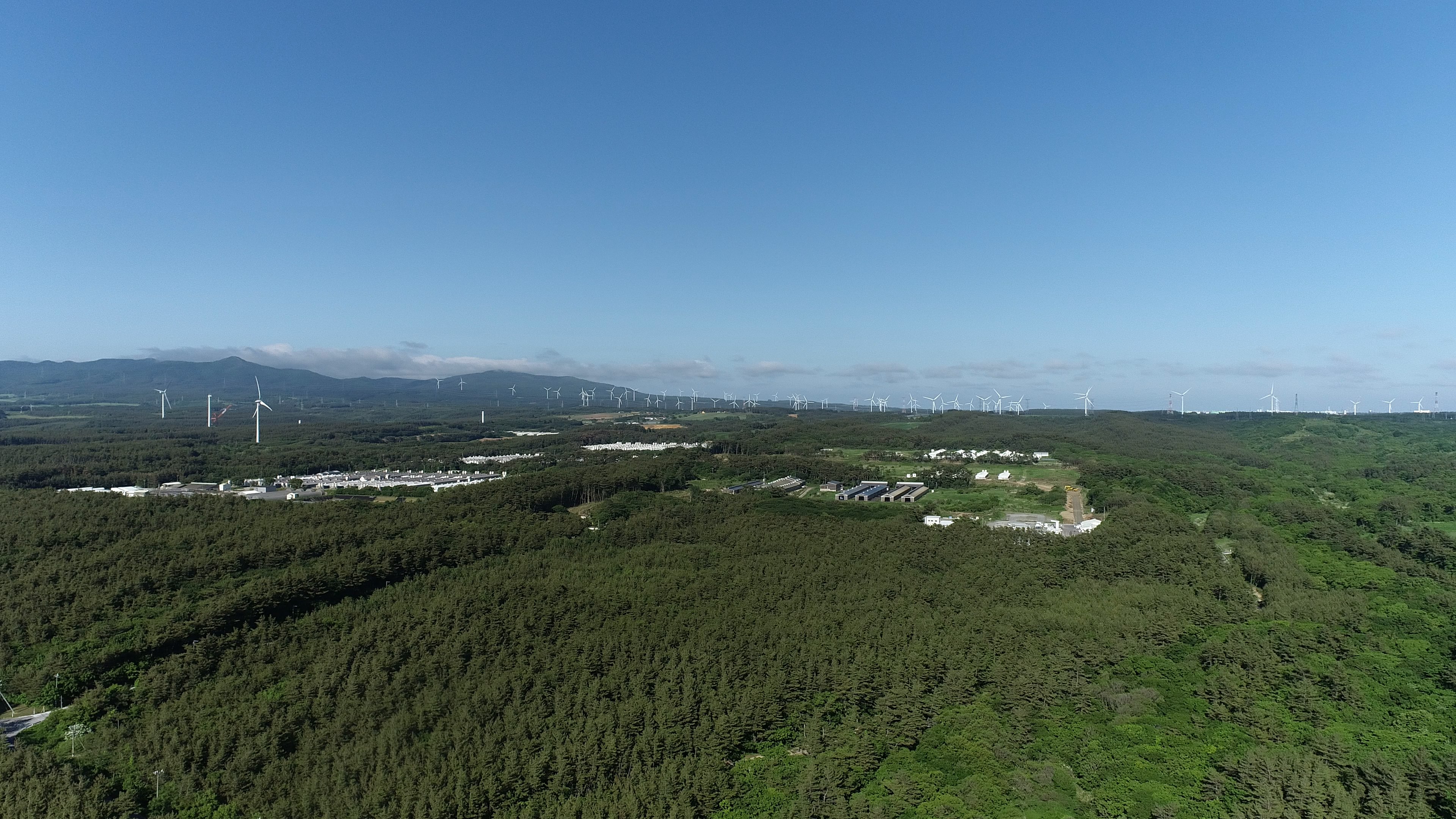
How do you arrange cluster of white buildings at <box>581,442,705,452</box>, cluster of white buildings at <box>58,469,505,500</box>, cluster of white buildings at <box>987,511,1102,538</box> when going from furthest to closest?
cluster of white buildings at <box>581,442,705,452</box>, cluster of white buildings at <box>58,469,505,500</box>, cluster of white buildings at <box>987,511,1102,538</box>

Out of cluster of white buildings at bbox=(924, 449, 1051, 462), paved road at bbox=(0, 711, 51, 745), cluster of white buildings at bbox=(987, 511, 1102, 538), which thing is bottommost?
paved road at bbox=(0, 711, 51, 745)

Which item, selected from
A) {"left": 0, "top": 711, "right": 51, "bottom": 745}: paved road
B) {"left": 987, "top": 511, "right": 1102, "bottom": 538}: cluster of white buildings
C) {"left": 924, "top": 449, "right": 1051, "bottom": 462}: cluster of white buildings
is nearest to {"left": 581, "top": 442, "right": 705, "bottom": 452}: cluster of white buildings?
{"left": 924, "top": 449, "right": 1051, "bottom": 462}: cluster of white buildings

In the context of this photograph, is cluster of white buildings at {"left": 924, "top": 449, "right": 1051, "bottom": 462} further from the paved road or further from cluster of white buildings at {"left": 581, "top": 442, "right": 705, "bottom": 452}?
the paved road

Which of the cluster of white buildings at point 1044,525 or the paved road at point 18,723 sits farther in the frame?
the cluster of white buildings at point 1044,525

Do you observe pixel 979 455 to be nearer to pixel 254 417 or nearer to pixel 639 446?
pixel 639 446

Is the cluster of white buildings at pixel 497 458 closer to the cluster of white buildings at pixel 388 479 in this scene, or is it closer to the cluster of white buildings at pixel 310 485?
the cluster of white buildings at pixel 388 479

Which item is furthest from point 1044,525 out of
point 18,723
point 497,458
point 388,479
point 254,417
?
point 254,417

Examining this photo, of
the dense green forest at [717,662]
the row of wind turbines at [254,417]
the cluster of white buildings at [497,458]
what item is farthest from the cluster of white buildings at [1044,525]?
the row of wind turbines at [254,417]
